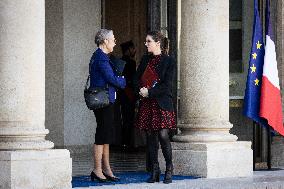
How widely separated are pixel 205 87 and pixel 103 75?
176 centimetres

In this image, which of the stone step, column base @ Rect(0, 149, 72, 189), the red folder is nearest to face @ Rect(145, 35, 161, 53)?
the red folder

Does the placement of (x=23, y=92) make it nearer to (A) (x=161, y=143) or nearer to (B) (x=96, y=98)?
(B) (x=96, y=98)

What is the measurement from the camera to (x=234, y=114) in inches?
615

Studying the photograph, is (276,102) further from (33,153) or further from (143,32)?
(143,32)

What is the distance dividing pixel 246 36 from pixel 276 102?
7.10 ft

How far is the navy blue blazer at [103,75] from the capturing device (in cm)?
1179

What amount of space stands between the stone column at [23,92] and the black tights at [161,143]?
1.26 meters

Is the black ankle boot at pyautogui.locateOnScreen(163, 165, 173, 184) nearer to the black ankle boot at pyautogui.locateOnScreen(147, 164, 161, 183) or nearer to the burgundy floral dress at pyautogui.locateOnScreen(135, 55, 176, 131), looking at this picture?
the black ankle boot at pyautogui.locateOnScreen(147, 164, 161, 183)

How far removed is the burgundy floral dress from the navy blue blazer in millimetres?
372

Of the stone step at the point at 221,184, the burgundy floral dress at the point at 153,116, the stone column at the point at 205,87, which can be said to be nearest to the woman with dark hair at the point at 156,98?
the burgundy floral dress at the point at 153,116

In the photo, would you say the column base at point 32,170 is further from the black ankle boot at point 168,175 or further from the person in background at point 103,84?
the black ankle boot at point 168,175

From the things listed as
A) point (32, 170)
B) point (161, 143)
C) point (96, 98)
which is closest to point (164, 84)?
point (161, 143)

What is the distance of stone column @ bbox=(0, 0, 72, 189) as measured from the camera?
10.9m

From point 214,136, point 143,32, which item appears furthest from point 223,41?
point 143,32
